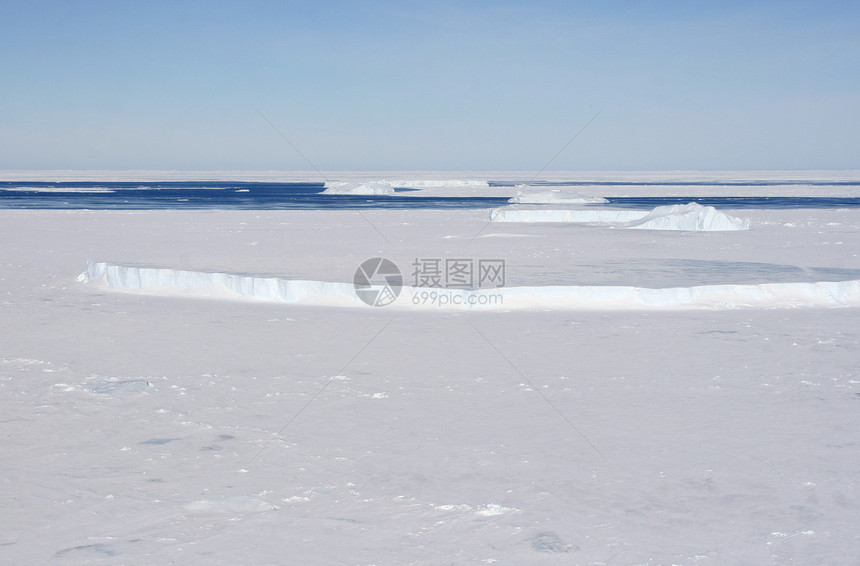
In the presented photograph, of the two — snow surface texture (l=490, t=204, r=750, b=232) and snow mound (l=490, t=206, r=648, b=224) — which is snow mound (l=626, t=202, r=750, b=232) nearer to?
snow surface texture (l=490, t=204, r=750, b=232)

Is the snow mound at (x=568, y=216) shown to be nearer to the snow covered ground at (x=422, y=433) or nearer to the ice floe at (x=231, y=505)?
the snow covered ground at (x=422, y=433)

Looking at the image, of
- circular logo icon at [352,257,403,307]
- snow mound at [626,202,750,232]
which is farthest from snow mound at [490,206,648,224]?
circular logo icon at [352,257,403,307]

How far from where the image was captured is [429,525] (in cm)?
307

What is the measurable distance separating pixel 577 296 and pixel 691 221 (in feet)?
37.5

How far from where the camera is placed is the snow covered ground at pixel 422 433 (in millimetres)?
2979

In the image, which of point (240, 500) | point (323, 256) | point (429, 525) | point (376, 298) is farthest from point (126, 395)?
point (323, 256)

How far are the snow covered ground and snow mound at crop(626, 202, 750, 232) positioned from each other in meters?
10.2

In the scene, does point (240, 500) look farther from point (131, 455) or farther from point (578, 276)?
point (578, 276)

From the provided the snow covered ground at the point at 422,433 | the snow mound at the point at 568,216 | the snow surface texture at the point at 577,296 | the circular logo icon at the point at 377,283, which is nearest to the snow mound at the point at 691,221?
the snow mound at the point at 568,216

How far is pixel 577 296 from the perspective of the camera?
849 cm

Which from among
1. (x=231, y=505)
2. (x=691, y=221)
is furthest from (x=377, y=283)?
(x=691, y=221)

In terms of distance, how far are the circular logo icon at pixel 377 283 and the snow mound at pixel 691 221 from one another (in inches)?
409

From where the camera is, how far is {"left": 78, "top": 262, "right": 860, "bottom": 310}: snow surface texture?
27.5 feet

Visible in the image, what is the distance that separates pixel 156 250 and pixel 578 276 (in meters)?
7.31
